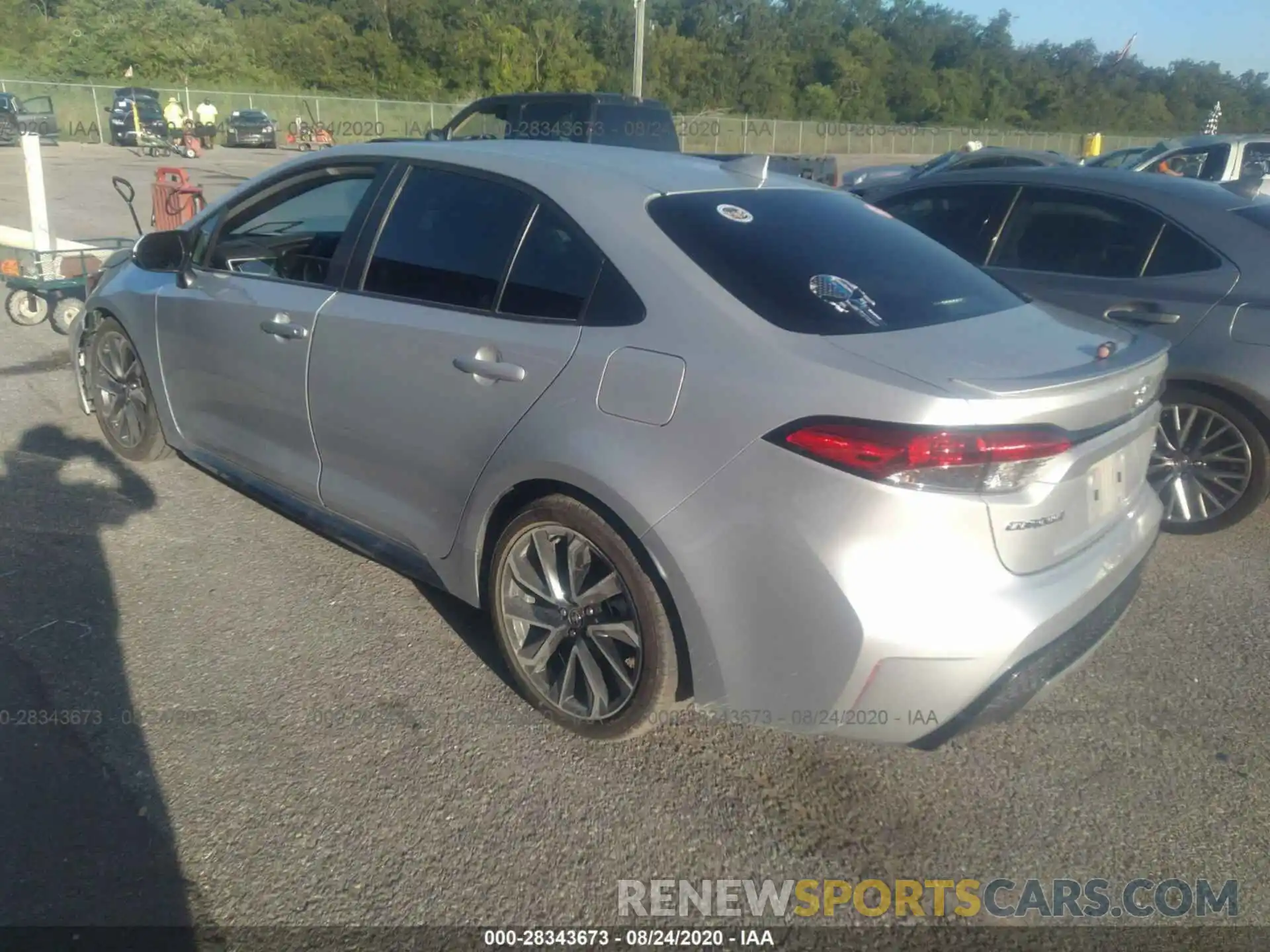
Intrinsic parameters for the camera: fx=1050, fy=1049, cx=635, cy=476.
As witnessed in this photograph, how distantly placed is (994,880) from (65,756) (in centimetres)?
261

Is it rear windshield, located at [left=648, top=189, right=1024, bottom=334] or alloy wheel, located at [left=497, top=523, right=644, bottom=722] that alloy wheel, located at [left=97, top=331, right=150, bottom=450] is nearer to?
alloy wheel, located at [left=497, top=523, right=644, bottom=722]

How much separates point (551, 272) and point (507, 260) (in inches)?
8.2

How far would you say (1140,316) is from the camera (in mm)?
4812

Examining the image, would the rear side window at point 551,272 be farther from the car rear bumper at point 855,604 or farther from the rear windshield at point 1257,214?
the rear windshield at point 1257,214

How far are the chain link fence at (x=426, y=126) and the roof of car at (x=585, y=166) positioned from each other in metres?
29.0

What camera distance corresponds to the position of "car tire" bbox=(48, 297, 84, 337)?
315 inches

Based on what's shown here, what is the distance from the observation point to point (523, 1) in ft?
200

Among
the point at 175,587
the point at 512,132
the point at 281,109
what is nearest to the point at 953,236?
the point at 175,587

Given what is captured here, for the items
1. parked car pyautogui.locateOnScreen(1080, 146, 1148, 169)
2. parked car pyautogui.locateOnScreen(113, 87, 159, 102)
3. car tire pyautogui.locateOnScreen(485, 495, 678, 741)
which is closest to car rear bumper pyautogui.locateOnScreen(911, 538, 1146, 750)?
car tire pyautogui.locateOnScreen(485, 495, 678, 741)

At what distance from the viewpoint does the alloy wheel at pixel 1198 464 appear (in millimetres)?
4695

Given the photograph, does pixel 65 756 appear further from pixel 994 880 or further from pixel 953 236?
pixel 953 236

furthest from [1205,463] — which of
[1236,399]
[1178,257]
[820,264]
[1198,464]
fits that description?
[820,264]

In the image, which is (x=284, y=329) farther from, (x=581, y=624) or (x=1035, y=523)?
Result: (x=1035, y=523)

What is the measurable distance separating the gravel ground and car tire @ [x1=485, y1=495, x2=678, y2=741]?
0.15 m
